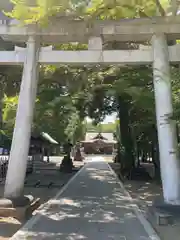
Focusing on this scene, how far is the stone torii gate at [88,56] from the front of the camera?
9633 mm

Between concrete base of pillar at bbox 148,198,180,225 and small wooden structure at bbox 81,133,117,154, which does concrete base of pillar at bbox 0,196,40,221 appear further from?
small wooden structure at bbox 81,133,117,154

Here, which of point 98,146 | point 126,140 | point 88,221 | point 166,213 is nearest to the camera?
point 166,213

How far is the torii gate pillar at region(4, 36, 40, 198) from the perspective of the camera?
9.64 m

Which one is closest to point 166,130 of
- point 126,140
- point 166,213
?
point 166,213

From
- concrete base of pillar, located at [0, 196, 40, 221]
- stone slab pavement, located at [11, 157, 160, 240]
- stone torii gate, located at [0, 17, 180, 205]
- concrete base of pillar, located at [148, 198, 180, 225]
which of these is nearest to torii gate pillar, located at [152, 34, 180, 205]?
stone torii gate, located at [0, 17, 180, 205]

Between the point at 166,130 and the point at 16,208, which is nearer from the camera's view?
the point at 16,208

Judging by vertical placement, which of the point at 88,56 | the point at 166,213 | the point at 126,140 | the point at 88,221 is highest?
the point at 88,56

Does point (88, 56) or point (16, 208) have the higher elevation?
point (88, 56)

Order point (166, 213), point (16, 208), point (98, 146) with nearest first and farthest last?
1. point (166, 213)
2. point (16, 208)
3. point (98, 146)

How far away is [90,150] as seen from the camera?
72625mm

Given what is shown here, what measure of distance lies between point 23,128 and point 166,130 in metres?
3.77

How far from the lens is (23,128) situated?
977 centimetres

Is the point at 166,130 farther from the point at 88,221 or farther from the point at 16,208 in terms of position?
the point at 16,208

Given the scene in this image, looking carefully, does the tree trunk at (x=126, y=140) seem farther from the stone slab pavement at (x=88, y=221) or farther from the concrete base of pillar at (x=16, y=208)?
the concrete base of pillar at (x=16, y=208)
